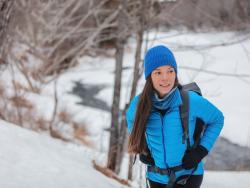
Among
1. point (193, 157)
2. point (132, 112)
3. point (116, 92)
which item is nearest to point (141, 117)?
point (132, 112)

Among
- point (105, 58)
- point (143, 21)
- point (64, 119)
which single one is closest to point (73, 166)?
point (143, 21)

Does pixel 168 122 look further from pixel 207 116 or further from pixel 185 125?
pixel 207 116

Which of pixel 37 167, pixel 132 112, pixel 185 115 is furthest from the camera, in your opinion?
pixel 37 167

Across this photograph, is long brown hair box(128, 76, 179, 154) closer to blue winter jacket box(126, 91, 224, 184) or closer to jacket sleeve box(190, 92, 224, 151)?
blue winter jacket box(126, 91, 224, 184)

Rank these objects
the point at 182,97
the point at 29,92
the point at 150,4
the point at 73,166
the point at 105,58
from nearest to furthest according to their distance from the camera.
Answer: the point at 182,97, the point at 73,166, the point at 150,4, the point at 29,92, the point at 105,58

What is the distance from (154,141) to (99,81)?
13.1 metres

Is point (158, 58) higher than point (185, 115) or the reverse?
higher

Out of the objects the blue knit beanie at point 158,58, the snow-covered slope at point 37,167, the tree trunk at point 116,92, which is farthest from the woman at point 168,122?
the tree trunk at point 116,92

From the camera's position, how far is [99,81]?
1530 cm

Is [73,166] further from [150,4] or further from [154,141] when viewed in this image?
[150,4]

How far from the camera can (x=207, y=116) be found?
225 centimetres

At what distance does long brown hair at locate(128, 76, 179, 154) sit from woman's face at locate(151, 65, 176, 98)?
5 centimetres

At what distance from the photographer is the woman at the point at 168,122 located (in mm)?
2236

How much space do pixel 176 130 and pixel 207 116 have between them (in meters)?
0.18
